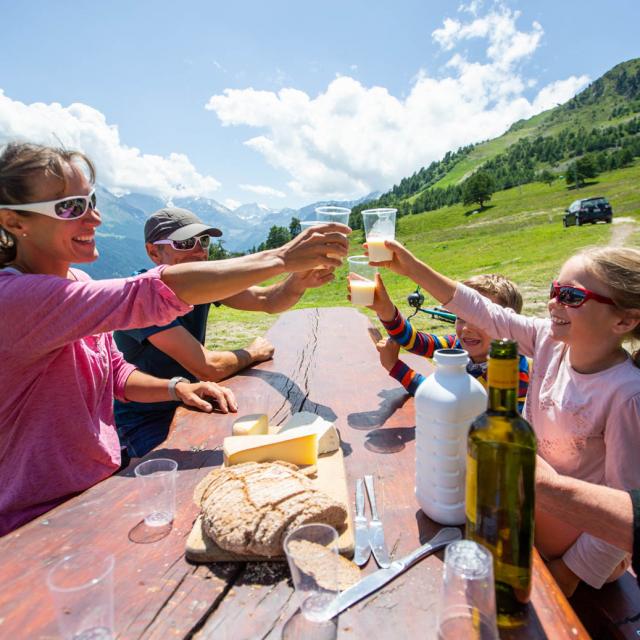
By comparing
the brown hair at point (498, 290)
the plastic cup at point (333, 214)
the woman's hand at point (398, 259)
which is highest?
the plastic cup at point (333, 214)

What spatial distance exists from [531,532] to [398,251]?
1660 mm

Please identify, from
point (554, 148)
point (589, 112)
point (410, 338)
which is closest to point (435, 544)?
point (410, 338)

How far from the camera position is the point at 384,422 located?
2.22 metres

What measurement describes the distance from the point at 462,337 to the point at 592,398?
4.15 ft

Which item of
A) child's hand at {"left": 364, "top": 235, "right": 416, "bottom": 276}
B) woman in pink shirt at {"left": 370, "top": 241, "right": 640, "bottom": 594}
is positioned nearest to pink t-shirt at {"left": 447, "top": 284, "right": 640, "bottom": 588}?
woman in pink shirt at {"left": 370, "top": 241, "right": 640, "bottom": 594}

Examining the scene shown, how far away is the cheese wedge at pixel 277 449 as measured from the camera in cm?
167

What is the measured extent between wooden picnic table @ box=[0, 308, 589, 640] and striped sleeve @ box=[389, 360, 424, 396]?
0.26m

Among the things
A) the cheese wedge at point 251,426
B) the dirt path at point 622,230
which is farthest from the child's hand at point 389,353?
the dirt path at point 622,230

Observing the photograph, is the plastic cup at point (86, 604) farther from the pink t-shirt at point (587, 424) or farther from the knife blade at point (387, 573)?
the pink t-shirt at point (587, 424)

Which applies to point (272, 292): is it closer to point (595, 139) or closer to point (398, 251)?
point (398, 251)

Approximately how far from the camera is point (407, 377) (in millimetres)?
2627

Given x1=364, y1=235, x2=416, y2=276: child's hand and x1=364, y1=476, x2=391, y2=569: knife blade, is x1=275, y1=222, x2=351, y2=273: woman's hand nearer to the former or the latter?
x1=364, y1=235, x2=416, y2=276: child's hand

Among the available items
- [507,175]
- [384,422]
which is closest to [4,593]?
[384,422]

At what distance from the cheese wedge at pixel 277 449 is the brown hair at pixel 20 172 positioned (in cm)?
150
